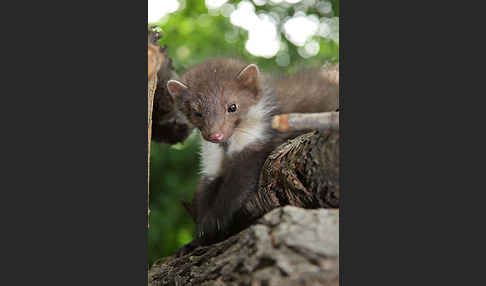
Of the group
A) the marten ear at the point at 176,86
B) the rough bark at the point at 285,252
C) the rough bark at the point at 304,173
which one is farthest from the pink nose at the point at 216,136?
the rough bark at the point at 285,252

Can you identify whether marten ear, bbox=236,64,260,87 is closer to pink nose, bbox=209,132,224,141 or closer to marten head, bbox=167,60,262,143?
marten head, bbox=167,60,262,143

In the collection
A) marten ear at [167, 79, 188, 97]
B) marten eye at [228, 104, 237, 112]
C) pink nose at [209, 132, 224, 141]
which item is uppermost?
marten ear at [167, 79, 188, 97]

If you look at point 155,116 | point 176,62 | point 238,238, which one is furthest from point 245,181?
point 155,116

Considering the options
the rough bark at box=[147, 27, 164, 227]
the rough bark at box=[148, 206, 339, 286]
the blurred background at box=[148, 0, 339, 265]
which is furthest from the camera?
the rough bark at box=[147, 27, 164, 227]

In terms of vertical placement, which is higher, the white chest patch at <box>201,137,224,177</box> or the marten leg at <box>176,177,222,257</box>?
the white chest patch at <box>201,137,224,177</box>

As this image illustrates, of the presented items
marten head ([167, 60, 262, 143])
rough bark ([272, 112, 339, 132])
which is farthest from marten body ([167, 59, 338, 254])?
rough bark ([272, 112, 339, 132])

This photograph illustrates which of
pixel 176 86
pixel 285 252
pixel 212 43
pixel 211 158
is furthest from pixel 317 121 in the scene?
pixel 212 43

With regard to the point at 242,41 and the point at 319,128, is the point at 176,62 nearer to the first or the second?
the point at 242,41
